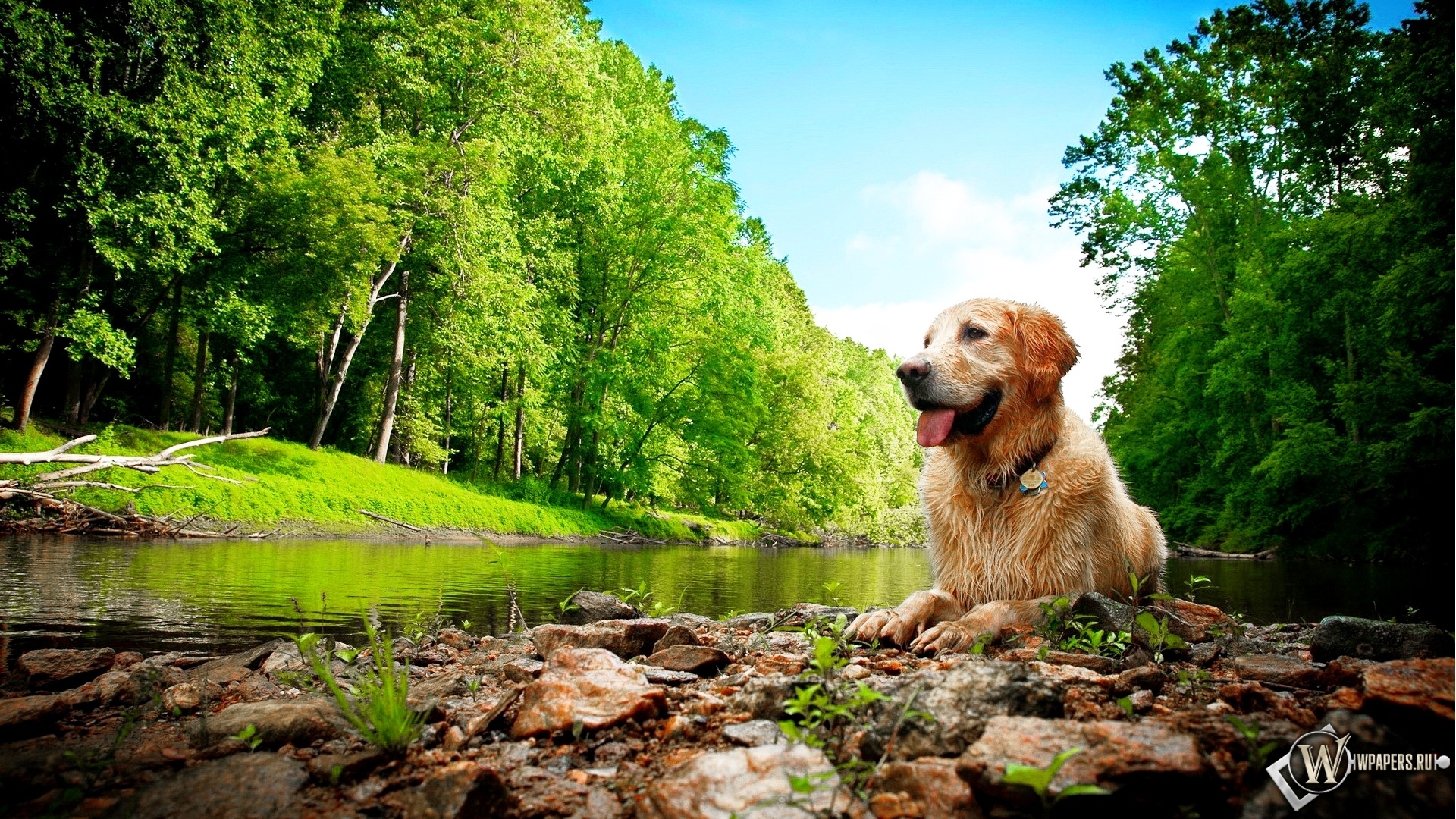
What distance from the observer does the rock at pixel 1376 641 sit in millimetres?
2994

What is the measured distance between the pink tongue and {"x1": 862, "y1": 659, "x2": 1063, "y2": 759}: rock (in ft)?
6.29

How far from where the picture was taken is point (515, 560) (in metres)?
12.8

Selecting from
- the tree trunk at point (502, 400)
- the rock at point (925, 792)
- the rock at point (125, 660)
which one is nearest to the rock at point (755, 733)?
the rock at point (925, 792)

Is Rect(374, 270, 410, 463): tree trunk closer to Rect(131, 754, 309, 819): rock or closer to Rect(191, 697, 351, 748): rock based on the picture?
Rect(191, 697, 351, 748): rock

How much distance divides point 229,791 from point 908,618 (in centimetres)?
272

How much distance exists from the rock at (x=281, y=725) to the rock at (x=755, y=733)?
125cm

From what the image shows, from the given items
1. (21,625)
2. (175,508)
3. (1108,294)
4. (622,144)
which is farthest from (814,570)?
(1108,294)

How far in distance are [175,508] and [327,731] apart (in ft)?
54.7

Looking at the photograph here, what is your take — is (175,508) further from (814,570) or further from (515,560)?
(814,570)

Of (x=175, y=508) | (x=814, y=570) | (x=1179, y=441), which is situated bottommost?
(x=814, y=570)

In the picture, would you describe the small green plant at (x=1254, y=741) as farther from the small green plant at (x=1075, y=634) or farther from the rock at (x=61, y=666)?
the rock at (x=61, y=666)

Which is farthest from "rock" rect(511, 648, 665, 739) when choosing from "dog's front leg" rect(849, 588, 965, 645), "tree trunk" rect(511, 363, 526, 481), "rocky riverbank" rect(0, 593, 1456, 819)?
"tree trunk" rect(511, 363, 526, 481)

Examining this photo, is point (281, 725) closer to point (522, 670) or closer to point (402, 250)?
point (522, 670)

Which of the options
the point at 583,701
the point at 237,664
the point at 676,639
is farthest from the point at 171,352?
the point at 583,701
